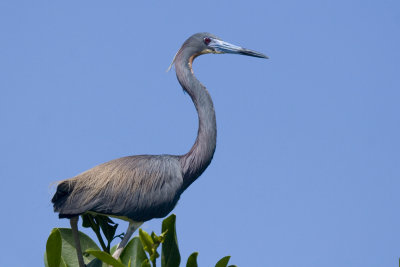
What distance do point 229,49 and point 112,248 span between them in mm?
1793

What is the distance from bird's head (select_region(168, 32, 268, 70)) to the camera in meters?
5.18

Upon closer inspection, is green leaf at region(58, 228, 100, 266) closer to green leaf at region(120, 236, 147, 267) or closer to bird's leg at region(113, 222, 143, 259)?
bird's leg at region(113, 222, 143, 259)

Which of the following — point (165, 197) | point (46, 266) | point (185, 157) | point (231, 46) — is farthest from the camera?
point (231, 46)

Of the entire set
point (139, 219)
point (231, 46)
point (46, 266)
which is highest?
point (231, 46)

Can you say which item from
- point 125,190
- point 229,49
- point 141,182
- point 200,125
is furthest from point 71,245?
point 229,49

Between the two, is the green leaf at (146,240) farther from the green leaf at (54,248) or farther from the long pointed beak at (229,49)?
the long pointed beak at (229,49)

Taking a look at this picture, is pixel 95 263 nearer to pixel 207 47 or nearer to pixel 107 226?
pixel 107 226

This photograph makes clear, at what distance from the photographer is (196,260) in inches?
152

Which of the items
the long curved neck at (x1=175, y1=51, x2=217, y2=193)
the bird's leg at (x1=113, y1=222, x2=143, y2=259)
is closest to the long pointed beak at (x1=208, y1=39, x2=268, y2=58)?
the long curved neck at (x1=175, y1=51, x2=217, y2=193)

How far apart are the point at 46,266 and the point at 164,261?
0.78 meters

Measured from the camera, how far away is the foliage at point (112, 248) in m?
3.53

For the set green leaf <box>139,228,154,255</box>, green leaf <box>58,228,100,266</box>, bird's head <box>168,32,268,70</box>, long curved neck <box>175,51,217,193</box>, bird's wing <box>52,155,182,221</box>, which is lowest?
green leaf <box>58,228,100,266</box>

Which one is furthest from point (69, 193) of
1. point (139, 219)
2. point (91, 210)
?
point (139, 219)

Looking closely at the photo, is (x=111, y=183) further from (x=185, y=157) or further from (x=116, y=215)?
(x=185, y=157)
